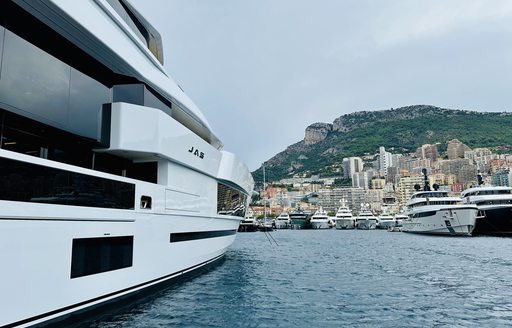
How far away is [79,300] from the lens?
4.41m

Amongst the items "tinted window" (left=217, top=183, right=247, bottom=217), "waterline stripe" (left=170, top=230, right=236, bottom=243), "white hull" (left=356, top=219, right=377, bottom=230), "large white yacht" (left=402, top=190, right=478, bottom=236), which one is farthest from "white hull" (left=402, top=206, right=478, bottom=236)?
"white hull" (left=356, top=219, right=377, bottom=230)

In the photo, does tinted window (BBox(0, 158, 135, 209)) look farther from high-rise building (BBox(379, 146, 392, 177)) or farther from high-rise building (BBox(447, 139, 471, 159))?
high-rise building (BBox(379, 146, 392, 177))

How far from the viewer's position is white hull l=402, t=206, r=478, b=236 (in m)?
32.4

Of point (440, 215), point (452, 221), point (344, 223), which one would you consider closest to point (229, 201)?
point (452, 221)

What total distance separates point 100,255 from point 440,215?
38.0m

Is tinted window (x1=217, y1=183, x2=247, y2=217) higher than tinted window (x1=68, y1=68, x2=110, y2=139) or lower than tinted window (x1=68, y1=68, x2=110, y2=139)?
lower

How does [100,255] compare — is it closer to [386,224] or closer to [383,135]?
[386,224]

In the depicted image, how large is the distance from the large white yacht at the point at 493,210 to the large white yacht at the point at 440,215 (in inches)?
85.3

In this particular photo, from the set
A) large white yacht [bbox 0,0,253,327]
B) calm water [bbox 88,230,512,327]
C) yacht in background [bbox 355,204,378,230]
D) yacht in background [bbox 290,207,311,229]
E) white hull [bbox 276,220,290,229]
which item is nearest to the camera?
large white yacht [bbox 0,0,253,327]

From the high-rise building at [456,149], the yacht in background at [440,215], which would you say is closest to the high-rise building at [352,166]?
the high-rise building at [456,149]

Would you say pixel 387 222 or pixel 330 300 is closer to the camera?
pixel 330 300

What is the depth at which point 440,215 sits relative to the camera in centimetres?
3447

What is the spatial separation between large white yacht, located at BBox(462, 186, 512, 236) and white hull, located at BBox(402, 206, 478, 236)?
7.01 ft

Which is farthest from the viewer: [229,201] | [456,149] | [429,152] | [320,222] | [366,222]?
[429,152]
